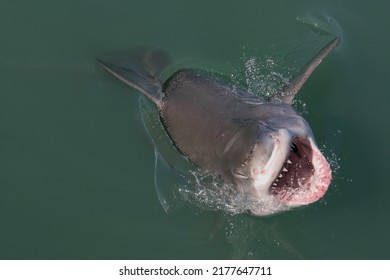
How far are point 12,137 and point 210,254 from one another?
75.1 inches

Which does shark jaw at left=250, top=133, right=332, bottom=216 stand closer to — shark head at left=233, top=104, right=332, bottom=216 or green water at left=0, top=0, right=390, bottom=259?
shark head at left=233, top=104, right=332, bottom=216

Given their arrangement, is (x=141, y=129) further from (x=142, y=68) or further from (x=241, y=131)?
(x=241, y=131)

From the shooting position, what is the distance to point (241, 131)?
3.96 metres

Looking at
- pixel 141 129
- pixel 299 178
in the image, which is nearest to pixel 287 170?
pixel 299 178

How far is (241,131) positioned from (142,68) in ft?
5.64

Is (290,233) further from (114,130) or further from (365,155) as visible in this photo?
(114,130)

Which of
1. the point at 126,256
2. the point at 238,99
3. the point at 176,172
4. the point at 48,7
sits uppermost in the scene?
the point at 48,7

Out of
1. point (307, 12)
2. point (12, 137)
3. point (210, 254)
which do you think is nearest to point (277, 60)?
point (307, 12)

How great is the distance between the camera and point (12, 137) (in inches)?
193

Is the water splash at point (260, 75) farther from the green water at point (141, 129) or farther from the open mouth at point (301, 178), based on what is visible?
the open mouth at point (301, 178)

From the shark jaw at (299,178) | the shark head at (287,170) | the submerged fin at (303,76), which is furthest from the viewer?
the submerged fin at (303,76)

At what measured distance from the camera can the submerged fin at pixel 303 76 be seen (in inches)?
187

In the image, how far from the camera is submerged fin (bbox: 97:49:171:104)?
5.17 metres

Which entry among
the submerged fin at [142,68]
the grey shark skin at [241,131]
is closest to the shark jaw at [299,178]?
the grey shark skin at [241,131]
